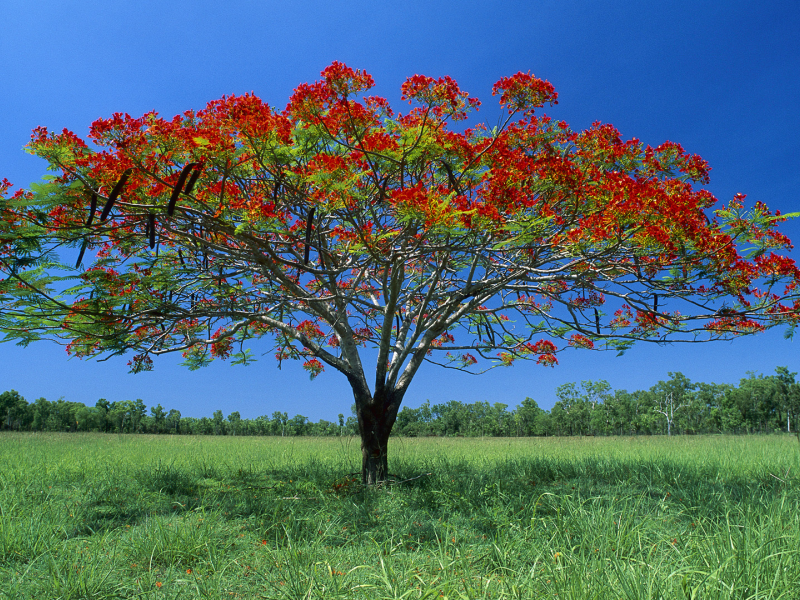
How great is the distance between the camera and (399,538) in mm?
4164

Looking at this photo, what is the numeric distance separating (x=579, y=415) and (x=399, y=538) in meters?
50.1

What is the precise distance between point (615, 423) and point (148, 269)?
55.0 meters

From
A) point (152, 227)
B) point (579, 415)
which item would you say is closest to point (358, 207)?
point (152, 227)

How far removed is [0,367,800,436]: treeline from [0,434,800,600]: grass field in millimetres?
40304

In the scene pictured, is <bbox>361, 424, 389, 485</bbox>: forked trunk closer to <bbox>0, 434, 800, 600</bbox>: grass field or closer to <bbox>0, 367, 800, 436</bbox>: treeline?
<bbox>0, 434, 800, 600</bbox>: grass field

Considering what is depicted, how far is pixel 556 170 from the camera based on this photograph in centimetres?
498

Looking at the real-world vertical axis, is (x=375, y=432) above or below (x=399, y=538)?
above

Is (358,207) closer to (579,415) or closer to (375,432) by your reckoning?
(375,432)

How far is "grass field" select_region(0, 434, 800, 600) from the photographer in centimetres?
269

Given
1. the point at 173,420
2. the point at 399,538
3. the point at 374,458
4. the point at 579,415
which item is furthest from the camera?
the point at 173,420

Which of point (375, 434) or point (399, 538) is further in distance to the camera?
point (375, 434)

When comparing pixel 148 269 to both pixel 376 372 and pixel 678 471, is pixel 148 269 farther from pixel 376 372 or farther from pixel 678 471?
pixel 678 471

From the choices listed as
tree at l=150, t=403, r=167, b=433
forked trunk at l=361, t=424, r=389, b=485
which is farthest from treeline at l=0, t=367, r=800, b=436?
forked trunk at l=361, t=424, r=389, b=485

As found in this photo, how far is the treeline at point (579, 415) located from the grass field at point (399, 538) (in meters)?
40.3
